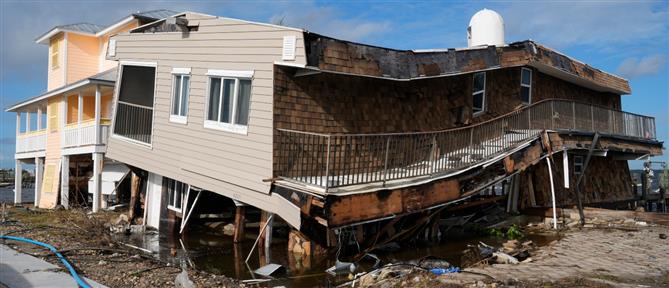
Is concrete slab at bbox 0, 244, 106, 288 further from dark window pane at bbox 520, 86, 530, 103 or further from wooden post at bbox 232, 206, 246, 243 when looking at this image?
dark window pane at bbox 520, 86, 530, 103

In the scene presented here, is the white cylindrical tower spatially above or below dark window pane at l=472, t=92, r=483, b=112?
above

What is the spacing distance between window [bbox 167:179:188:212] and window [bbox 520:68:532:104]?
12028 mm

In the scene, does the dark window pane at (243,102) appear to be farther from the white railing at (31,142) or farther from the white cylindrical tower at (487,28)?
the white railing at (31,142)

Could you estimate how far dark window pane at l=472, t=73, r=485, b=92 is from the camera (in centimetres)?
1755

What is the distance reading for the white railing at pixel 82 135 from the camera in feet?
70.6

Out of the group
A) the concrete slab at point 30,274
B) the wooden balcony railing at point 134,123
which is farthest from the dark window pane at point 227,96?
the wooden balcony railing at point 134,123

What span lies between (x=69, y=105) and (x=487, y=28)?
1947 centimetres

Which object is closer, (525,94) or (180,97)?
(180,97)

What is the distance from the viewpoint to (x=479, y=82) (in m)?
17.7

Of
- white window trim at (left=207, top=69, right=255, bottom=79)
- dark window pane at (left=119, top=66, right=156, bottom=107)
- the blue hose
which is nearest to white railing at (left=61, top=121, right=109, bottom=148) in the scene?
dark window pane at (left=119, top=66, right=156, bottom=107)

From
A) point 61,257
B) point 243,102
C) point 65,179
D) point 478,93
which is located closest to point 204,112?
point 243,102

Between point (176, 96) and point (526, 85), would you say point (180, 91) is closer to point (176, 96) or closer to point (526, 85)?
point (176, 96)

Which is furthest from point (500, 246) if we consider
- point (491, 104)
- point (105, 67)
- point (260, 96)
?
point (105, 67)

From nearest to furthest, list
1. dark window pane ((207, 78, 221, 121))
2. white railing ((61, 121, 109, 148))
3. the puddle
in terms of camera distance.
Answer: the puddle, dark window pane ((207, 78, 221, 121)), white railing ((61, 121, 109, 148))
